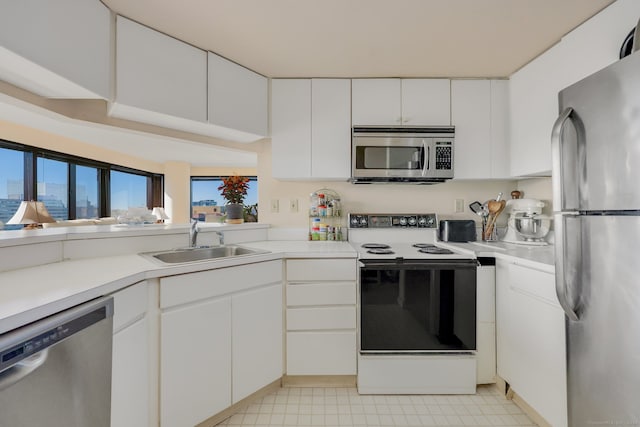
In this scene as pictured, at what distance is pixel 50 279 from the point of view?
1.06 meters

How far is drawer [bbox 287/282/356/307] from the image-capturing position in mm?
1800

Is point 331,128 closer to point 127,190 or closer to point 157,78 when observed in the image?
point 157,78

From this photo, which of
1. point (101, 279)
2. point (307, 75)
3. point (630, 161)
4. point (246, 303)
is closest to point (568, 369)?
point (630, 161)

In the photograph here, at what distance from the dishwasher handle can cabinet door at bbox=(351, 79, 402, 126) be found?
2.03 meters

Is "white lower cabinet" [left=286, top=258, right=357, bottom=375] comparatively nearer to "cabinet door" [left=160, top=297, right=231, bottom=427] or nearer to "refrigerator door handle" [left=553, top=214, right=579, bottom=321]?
"cabinet door" [left=160, top=297, right=231, bottom=427]

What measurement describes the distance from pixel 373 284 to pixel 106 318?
1323 millimetres

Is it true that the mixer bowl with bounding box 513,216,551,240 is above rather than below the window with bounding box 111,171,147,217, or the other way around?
below

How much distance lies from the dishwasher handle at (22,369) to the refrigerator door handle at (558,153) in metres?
1.73

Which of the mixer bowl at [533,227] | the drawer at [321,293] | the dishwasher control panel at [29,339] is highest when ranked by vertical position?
the mixer bowl at [533,227]

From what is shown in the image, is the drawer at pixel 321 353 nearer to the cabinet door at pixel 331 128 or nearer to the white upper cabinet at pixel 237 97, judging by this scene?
the cabinet door at pixel 331 128

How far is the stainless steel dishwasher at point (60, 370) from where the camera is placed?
687 mm

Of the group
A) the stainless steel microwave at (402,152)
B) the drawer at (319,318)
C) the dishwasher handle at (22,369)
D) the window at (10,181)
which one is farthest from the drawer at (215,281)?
the window at (10,181)

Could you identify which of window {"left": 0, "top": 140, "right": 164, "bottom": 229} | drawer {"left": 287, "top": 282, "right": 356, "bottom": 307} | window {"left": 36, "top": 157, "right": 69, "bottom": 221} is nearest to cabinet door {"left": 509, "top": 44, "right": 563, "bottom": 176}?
drawer {"left": 287, "top": 282, "right": 356, "bottom": 307}

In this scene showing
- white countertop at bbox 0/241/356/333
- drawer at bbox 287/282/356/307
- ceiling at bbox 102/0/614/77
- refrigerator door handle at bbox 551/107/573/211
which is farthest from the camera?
drawer at bbox 287/282/356/307
